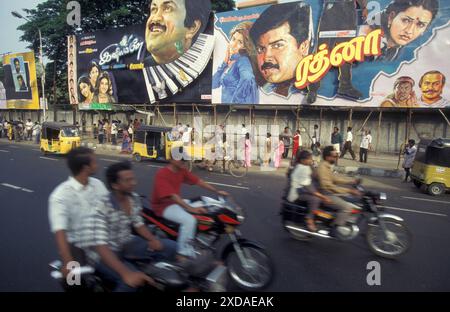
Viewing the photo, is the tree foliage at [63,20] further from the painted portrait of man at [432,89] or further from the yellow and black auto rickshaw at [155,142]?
the painted portrait of man at [432,89]

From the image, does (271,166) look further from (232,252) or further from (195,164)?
(232,252)

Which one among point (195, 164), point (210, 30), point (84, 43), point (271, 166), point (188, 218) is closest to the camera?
point (188, 218)

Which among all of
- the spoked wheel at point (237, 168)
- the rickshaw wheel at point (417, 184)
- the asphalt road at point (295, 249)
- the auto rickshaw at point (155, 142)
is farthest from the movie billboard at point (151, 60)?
the asphalt road at point (295, 249)

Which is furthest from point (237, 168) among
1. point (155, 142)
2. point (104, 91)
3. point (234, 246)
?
→ point (104, 91)

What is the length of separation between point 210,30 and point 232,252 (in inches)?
765

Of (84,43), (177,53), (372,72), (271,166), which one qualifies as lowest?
(271,166)

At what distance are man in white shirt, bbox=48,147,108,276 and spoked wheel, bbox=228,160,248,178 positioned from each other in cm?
980

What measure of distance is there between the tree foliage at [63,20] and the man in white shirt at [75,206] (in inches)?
1179

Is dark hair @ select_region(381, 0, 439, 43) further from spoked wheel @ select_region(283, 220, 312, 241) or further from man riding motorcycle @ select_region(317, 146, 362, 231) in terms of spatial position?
spoked wheel @ select_region(283, 220, 312, 241)

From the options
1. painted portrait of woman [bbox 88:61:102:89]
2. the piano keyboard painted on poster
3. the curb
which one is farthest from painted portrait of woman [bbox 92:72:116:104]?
the curb

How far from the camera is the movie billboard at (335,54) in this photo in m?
14.9

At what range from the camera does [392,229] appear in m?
5.26

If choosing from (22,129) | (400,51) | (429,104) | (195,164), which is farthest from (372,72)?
(22,129)

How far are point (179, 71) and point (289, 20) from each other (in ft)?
25.1
